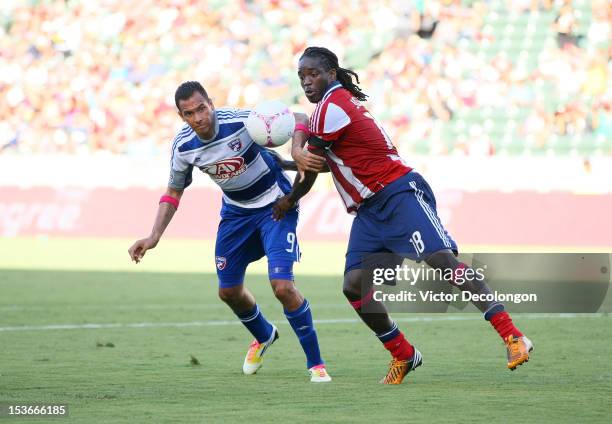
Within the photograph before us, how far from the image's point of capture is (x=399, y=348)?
812 centimetres

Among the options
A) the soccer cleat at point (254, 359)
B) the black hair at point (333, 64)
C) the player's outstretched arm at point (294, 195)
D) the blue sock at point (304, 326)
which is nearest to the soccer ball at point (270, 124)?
the player's outstretched arm at point (294, 195)

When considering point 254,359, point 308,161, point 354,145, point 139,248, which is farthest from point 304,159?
point 254,359

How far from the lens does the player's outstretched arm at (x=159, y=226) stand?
8344 mm

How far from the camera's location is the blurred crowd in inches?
994

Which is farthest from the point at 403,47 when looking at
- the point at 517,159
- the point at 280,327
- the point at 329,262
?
the point at 280,327

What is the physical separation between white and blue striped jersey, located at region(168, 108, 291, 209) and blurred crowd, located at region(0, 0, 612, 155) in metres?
16.7

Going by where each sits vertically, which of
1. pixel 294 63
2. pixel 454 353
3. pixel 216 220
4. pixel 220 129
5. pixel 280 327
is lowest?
pixel 216 220

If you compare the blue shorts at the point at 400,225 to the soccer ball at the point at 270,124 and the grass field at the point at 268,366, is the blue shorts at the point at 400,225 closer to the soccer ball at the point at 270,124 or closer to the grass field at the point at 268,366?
the soccer ball at the point at 270,124

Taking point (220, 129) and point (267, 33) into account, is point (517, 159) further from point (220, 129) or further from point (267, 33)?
point (220, 129)

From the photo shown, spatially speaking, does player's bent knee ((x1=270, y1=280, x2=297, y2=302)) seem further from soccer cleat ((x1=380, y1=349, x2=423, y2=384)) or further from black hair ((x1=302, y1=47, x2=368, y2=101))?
black hair ((x1=302, y1=47, x2=368, y2=101))

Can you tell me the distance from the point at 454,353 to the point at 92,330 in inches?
154

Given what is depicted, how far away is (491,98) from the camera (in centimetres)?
2542

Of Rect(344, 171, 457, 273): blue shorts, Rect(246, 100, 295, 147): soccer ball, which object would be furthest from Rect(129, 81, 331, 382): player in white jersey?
Rect(344, 171, 457, 273): blue shorts

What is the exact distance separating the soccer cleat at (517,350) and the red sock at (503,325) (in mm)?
45
